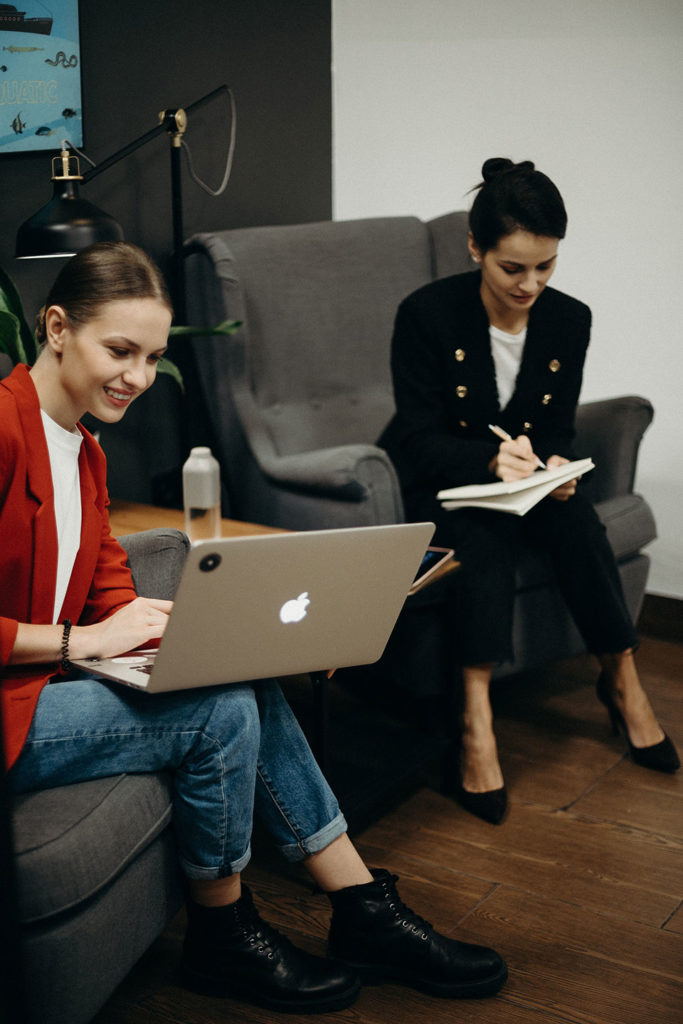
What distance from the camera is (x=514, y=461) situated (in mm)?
2088

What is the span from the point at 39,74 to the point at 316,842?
166 cm

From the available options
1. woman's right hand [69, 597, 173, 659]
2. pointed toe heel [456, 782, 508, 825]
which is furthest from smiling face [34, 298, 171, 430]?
pointed toe heel [456, 782, 508, 825]

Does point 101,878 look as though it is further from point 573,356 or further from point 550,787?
point 573,356

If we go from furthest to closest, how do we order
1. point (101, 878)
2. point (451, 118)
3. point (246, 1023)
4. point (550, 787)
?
point (451, 118) < point (550, 787) < point (246, 1023) < point (101, 878)

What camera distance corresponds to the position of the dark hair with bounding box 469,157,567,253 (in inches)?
78.7

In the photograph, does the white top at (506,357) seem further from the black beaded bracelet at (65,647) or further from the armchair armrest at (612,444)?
the black beaded bracelet at (65,647)

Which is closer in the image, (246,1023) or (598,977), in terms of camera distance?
(246,1023)

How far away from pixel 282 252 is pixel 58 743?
1603 millimetres

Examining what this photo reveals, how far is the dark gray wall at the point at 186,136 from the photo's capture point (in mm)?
2375

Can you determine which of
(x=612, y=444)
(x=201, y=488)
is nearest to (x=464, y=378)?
(x=612, y=444)

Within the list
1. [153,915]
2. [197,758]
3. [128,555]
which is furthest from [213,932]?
[128,555]

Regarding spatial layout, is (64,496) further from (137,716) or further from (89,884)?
(89,884)

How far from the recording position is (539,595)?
227 cm

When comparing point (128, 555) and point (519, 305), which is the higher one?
point (519, 305)
